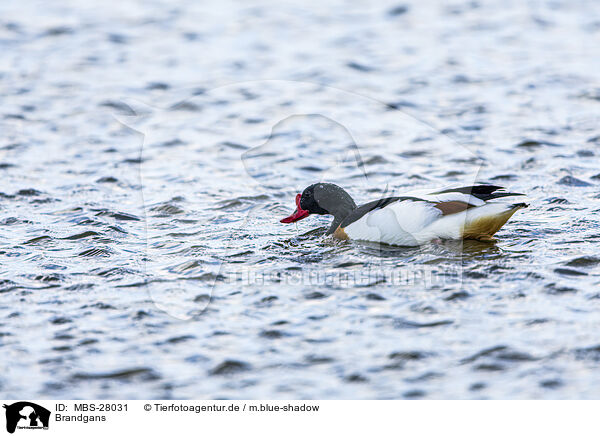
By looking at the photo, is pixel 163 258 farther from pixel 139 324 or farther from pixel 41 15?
pixel 41 15

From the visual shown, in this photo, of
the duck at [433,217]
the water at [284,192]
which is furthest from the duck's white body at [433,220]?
the water at [284,192]

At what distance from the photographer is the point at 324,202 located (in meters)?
10.0

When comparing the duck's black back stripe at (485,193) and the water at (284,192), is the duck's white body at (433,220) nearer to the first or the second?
the duck's black back stripe at (485,193)

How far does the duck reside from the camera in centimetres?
908

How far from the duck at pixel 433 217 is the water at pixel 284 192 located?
165mm

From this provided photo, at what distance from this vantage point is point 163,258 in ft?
30.7

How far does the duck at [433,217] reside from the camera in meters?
9.08

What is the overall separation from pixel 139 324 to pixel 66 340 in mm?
670
